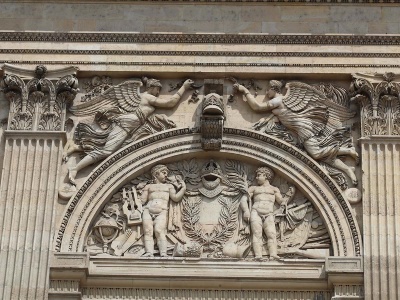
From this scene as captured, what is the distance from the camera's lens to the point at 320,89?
22.0 meters

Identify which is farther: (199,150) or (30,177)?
(199,150)

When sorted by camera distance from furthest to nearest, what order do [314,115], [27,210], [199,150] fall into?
[314,115] < [199,150] < [27,210]

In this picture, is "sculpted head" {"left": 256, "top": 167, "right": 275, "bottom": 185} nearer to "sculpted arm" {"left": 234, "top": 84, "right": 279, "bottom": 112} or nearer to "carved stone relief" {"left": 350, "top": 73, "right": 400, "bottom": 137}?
"sculpted arm" {"left": 234, "top": 84, "right": 279, "bottom": 112}

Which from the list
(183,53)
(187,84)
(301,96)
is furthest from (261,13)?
(187,84)

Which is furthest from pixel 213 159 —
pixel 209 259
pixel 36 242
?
pixel 36 242

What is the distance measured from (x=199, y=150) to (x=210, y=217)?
120 centimetres

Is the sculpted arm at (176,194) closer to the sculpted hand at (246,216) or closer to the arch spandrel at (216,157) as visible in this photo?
the arch spandrel at (216,157)

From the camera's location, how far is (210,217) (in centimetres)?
2120

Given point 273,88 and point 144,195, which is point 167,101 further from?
point 273,88

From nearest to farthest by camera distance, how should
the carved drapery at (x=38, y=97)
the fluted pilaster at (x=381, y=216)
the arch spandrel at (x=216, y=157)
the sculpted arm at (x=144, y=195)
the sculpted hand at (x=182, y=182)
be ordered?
the fluted pilaster at (x=381, y=216) → the arch spandrel at (x=216, y=157) → the sculpted arm at (x=144, y=195) → the sculpted hand at (x=182, y=182) → the carved drapery at (x=38, y=97)

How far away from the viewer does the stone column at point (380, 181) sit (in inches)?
792

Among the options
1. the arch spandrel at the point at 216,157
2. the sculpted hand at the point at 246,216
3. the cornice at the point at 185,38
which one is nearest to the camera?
the arch spandrel at the point at 216,157

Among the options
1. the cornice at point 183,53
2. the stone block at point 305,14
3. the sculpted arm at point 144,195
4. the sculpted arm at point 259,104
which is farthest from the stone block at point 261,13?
the sculpted arm at point 144,195

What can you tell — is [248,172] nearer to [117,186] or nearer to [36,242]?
[117,186]
